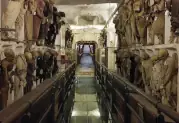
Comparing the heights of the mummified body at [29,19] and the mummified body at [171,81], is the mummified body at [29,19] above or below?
above

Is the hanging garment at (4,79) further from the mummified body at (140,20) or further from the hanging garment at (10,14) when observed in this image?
the mummified body at (140,20)

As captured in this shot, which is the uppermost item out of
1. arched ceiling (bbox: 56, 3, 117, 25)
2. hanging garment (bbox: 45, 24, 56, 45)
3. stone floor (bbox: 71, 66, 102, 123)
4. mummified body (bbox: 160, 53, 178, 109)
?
arched ceiling (bbox: 56, 3, 117, 25)

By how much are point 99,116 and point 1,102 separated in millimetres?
3498

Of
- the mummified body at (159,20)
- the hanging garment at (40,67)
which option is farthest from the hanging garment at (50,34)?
the mummified body at (159,20)

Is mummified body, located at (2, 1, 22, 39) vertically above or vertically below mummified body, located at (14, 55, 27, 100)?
above

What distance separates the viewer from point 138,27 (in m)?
4.39

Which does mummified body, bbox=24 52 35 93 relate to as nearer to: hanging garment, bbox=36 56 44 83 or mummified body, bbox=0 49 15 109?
mummified body, bbox=0 49 15 109

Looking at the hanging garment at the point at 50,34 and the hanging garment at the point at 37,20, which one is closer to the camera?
the hanging garment at the point at 37,20

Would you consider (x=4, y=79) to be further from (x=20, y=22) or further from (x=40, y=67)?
(x=40, y=67)

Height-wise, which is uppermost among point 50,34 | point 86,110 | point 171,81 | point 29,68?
point 50,34

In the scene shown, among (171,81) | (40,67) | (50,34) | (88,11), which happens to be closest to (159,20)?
(171,81)

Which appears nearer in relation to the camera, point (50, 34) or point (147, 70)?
point (147, 70)

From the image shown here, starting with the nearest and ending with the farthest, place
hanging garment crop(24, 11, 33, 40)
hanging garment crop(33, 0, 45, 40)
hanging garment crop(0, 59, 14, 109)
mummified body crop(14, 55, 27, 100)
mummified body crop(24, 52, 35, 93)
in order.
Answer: hanging garment crop(0, 59, 14, 109) → mummified body crop(14, 55, 27, 100) → mummified body crop(24, 52, 35, 93) → hanging garment crop(24, 11, 33, 40) → hanging garment crop(33, 0, 45, 40)

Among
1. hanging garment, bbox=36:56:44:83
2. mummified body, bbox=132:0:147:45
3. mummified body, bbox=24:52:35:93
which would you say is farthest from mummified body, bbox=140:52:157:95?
hanging garment, bbox=36:56:44:83
